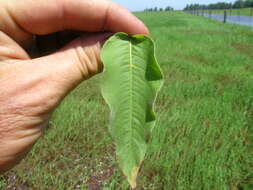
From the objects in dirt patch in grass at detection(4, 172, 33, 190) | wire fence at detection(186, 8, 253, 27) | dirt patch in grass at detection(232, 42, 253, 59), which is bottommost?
wire fence at detection(186, 8, 253, 27)

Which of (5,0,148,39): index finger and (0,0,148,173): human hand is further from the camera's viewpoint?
(5,0,148,39): index finger

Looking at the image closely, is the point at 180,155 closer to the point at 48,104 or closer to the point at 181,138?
the point at 181,138

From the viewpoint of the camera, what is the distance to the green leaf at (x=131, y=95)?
614mm

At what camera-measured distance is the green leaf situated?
0.61 metres

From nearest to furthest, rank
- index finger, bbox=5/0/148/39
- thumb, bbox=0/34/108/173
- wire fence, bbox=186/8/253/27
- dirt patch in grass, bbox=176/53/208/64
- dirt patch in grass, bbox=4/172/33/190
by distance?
thumb, bbox=0/34/108/173
index finger, bbox=5/0/148/39
dirt patch in grass, bbox=4/172/33/190
dirt patch in grass, bbox=176/53/208/64
wire fence, bbox=186/8/253/27

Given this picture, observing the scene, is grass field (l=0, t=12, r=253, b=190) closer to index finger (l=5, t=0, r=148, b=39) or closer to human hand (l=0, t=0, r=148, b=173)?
human hand (l=0, t=0, r=148, b=173)

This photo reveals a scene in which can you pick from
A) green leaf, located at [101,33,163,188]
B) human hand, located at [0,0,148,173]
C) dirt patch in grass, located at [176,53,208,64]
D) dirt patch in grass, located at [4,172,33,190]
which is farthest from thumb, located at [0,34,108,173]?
dirt patch in grass, located at [176,53,208,64]

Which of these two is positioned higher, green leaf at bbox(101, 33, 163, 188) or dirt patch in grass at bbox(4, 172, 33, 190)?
green leaf at bbox(101, 33, 163, 188)

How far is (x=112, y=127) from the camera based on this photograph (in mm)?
620

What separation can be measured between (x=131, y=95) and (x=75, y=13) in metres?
0.49

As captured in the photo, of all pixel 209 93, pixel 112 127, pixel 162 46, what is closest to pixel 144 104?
pixel 112 127

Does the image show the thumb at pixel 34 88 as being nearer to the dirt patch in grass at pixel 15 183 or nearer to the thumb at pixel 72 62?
the thumb at pixel 72 62

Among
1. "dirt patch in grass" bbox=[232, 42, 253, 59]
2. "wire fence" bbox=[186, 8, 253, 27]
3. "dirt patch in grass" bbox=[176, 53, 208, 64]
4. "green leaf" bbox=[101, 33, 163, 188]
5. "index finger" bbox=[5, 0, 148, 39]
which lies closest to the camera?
"green leaf" bbox=[101, 33, 163, 188]

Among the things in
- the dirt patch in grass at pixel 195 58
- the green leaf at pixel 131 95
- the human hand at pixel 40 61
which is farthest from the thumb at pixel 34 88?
the dirt patch in grass at pixel 195 58
